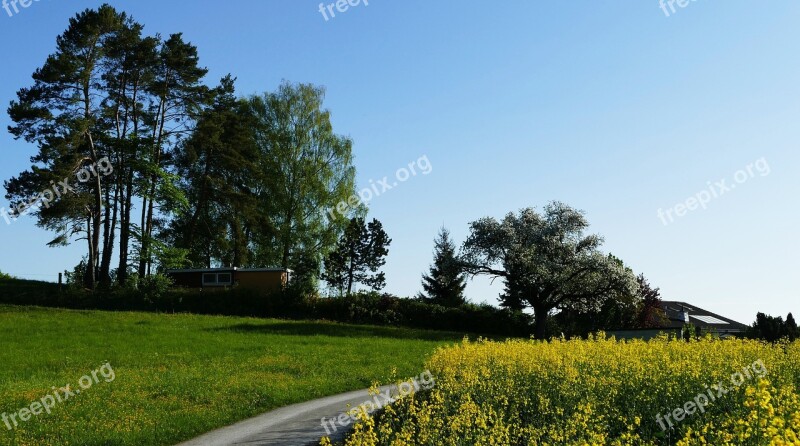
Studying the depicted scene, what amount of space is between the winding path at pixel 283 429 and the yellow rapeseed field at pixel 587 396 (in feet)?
4.40

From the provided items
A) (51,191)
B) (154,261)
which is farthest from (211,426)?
(154,261)

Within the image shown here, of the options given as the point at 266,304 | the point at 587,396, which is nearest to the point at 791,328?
the point at 266,304

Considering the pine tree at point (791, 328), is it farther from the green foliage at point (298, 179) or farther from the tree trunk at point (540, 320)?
the green foliage at point (298, 179)

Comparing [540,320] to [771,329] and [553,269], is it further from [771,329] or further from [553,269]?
[771,329]

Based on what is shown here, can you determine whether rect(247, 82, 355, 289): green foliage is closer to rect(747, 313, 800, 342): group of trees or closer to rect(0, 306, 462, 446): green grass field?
rect(0, 306, 462, 446): green grass field

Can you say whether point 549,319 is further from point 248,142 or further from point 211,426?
point 211,426

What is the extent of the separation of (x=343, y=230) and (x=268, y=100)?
11581 mm

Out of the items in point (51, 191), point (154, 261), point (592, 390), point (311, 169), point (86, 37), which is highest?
point (86, 37)

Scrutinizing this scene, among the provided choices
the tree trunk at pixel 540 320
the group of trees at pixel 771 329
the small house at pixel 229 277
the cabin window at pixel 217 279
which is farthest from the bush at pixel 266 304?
the group of trees at pixel 771 329

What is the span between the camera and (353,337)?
35.2 m

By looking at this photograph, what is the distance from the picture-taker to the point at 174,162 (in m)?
54.3

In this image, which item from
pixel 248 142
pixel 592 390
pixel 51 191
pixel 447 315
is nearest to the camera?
pixel 592 390

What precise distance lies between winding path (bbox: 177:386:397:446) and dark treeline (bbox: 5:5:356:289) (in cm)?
3083

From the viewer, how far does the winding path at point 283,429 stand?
45.8ft
